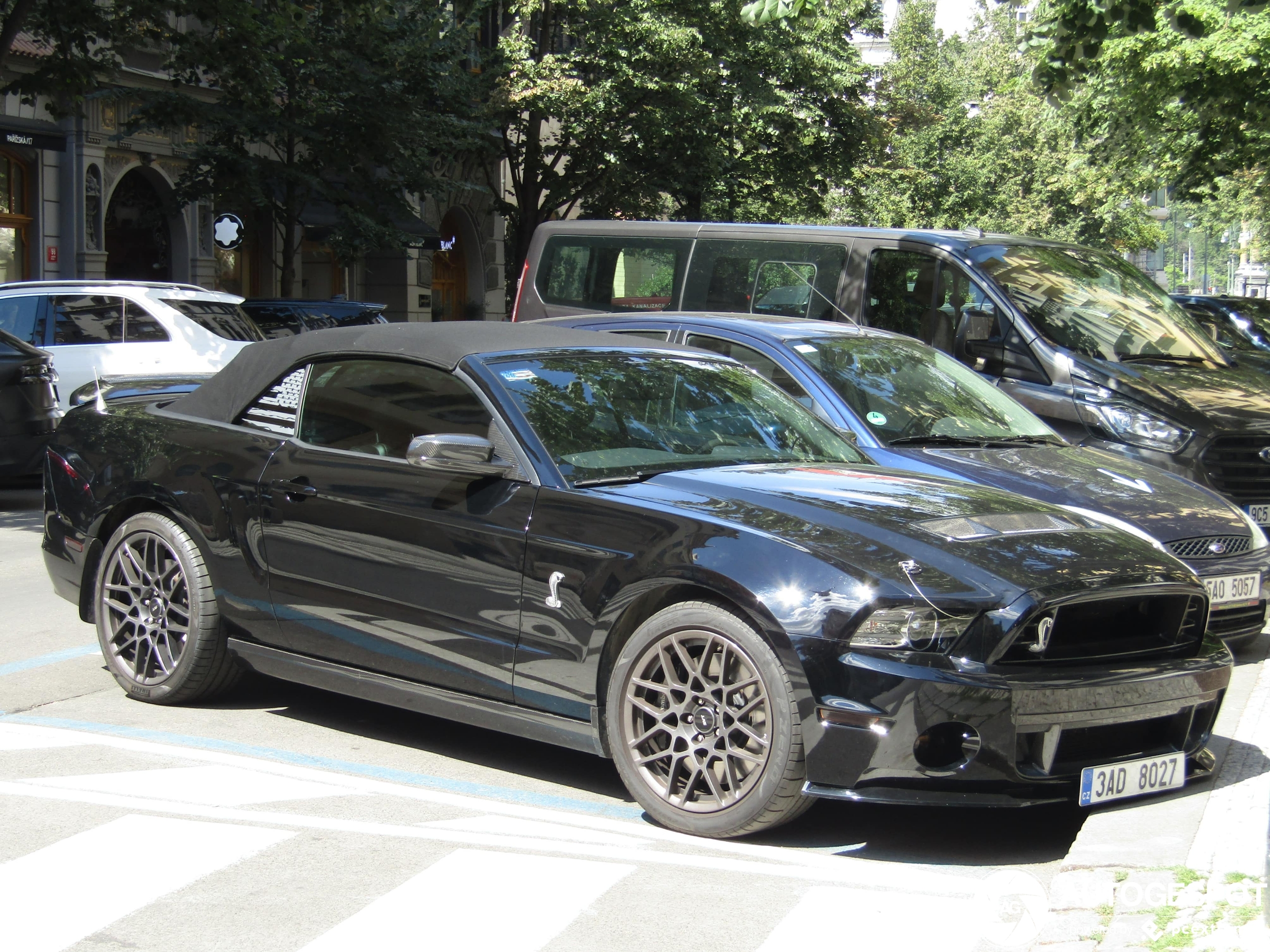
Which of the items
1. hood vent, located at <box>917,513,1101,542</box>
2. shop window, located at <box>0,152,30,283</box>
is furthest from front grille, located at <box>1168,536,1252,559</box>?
shop window, located at <box>0,152,30,283</box>

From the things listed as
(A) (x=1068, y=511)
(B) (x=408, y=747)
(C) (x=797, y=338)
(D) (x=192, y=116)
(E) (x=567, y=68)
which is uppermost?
(E) (x=567, y=68)

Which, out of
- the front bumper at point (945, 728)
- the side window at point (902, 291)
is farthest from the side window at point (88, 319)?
the front bumper at point (945, 728)

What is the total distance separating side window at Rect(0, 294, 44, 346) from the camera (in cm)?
1483

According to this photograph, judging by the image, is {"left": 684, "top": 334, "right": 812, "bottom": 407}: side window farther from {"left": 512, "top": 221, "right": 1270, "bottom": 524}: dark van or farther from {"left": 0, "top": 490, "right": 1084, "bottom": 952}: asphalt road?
{"left": 0, "top": 490, "right": 1084, "bottom": 952}: asphalt road

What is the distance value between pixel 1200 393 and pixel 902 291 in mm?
2224

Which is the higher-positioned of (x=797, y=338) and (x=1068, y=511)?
(x=797, y=338)

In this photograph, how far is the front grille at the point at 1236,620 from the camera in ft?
23.5

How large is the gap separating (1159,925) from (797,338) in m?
4.96

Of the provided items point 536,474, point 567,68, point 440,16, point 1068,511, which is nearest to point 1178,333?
point 1068,511

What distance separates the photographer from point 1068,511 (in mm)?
5320

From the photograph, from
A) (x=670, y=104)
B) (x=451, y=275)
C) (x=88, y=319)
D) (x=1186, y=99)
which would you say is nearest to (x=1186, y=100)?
(x=1186, y=99)

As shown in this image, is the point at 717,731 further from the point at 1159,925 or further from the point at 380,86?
the point at 380,86

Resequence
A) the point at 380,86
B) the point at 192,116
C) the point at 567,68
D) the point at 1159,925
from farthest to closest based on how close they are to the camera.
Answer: the point at 567,68, the point at 380,86, the point at 192,116, the point at 1159,925

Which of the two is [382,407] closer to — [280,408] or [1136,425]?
[280,408]
